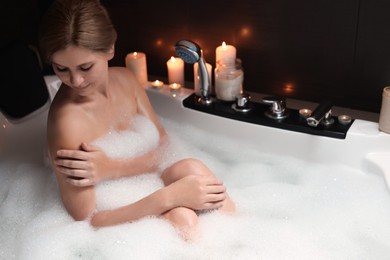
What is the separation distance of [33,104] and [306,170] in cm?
106

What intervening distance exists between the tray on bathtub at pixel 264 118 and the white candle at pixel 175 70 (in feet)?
0.39

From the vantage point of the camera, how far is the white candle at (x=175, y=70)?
207cm

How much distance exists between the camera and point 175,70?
2072mm

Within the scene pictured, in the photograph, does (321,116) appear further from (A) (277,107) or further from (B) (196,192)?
(B) (196,192)

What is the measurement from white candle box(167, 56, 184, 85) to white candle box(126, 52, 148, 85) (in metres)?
0.10

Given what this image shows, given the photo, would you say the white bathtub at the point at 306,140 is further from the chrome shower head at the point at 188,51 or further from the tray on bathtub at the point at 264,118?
the chrome shower head at the point at 188,51

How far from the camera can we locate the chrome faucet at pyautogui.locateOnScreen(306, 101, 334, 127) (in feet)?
5.39

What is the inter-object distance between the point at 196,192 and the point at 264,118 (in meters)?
0.50

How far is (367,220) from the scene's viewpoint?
1.53m

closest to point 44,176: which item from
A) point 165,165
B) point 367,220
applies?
Result: point 165,165

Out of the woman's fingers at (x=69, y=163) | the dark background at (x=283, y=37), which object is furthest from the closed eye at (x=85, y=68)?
the dark background at (x=283, y=37)

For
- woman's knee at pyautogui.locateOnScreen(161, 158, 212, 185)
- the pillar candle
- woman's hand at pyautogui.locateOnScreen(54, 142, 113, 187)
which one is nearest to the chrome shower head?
woman's knee at pyautogui.locateOnScreen(161, 158, 212, 185)

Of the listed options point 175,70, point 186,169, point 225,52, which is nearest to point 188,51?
point 225,52

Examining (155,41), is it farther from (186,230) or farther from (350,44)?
(186,230)
